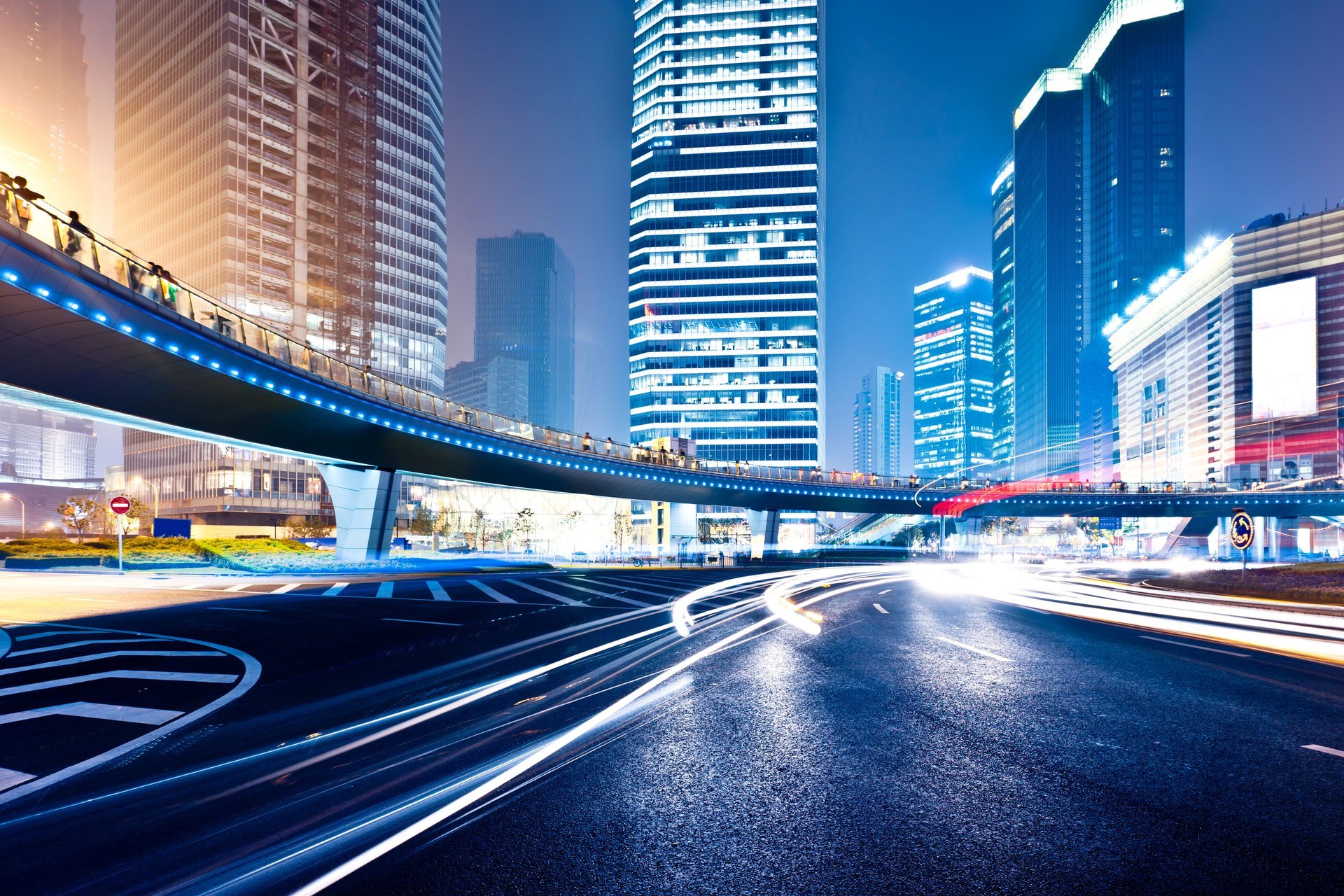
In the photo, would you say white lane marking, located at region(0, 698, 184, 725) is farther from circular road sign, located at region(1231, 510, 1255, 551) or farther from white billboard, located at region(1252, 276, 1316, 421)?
white billboard, located at region(1252, 276, 1316, 421)

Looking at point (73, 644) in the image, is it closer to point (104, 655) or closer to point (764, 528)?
point (104, 655)

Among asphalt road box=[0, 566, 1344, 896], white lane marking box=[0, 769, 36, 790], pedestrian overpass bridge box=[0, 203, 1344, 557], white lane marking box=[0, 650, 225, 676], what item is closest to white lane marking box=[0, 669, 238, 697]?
asphalt road box=[0, 566, 1344, 896]

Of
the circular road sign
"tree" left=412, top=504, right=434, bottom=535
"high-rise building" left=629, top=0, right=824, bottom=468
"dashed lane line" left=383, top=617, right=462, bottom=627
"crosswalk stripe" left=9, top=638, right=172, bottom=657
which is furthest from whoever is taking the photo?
"high-rise building" left=629, top=0, right=824, bottom=468

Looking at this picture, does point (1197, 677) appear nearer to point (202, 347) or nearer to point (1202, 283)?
point (202, 347)

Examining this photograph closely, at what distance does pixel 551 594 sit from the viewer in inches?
869

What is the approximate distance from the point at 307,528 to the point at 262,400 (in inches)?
2839

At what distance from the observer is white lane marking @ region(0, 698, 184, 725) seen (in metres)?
7.29

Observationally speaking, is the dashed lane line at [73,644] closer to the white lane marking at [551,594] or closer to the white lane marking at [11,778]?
the white lane marking at [11,778]

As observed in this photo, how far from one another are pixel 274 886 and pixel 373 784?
164cm

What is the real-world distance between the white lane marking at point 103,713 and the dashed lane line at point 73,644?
15.9 ft

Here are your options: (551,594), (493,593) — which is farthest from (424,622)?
(493,593)

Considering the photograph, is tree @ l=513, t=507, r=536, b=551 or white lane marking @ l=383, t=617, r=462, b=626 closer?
white lane marking @ l=383, t=617, r=462, b=626

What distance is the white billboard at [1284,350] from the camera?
106m

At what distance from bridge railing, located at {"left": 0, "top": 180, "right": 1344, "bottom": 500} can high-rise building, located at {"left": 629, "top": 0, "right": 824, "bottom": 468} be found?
60269mm
